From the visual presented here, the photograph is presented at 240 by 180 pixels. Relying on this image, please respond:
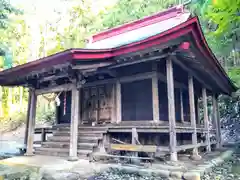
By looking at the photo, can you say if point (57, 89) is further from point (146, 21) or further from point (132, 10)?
point (132, 10)

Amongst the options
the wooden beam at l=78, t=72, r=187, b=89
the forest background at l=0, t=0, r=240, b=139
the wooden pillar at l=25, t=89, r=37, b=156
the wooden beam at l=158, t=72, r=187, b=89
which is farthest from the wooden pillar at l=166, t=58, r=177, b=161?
the forest background at l=0, t=0, r=240, b=139

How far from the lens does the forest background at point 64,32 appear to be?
1438 cm

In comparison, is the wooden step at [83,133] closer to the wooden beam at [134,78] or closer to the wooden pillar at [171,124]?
the wooden beam at [134,78]

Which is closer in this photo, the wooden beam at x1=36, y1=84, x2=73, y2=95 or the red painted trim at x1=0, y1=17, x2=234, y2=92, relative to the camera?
the red painted trim at x1=0, y1=17, x2=234, y2=92

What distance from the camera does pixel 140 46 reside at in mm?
5516

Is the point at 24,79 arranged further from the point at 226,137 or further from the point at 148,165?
the point at 226,137

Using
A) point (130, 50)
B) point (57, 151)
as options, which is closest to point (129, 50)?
point (130, 50)

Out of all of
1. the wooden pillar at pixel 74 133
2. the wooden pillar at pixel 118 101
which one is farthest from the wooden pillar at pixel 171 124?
the wooden pillar at pixel 74 133

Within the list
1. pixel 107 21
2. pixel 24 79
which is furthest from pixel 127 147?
pixel 107 21

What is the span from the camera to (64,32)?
79.7 feet

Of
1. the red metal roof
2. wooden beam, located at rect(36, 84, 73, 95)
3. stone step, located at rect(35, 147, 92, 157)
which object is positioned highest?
the red metal roof

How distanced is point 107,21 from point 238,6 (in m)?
11.7

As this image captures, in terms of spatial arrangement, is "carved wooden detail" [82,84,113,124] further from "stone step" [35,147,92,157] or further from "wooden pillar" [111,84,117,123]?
"stone step" [35,147,92,157]

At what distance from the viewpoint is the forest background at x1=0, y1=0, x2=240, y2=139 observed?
47.2ft
